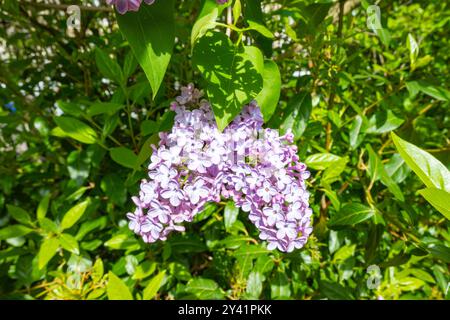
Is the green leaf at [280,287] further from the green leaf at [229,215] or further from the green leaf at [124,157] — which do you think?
the green leaf at [124,157]

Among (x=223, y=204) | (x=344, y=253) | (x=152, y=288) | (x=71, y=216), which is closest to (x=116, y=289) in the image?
(x=152, y=288)

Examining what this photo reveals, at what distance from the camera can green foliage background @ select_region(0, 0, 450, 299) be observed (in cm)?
102

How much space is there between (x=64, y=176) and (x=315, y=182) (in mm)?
839

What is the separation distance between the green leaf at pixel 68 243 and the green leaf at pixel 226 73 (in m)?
0.60

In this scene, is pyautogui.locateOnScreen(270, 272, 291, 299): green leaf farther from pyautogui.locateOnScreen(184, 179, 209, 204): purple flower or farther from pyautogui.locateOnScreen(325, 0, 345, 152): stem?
pyautogui.locateOnScreen(184, 179, 209, 204): purple flower

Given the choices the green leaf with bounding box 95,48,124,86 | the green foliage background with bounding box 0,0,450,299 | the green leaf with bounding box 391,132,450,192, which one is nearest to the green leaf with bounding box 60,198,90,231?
the green foliage background with bounding box 0,0,450,299

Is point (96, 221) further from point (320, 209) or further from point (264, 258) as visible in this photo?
point (320, 209)

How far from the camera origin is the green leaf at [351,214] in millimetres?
966

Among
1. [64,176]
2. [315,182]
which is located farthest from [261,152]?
[64,176]

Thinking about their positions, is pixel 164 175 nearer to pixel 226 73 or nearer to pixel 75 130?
pixel 226 73

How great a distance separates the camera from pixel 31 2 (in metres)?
1.28

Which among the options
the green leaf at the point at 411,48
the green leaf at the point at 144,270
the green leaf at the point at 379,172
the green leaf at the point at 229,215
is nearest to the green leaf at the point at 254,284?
the green leaf at the point at 229,215

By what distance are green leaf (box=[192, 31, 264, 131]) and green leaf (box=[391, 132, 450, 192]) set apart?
23 centimetres

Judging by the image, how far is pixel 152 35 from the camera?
625 mm
